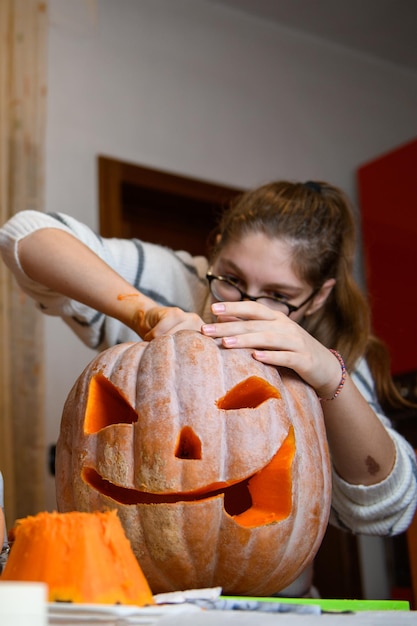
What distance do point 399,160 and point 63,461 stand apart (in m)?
2.57

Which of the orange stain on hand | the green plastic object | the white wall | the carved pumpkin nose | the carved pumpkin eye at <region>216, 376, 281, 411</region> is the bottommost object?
the green plastic object

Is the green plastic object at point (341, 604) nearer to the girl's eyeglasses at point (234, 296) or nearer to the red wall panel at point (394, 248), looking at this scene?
the girl's eyeglasses at point (234, 296)

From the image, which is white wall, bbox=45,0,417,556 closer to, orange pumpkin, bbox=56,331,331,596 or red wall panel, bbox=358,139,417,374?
red wall panel, bbox=358,139,417,374

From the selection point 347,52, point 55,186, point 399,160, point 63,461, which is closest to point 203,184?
point 55,186

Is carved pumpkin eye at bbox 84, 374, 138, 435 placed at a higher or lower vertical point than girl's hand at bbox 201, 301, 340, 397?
lower

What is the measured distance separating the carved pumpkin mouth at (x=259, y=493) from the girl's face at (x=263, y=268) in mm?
526

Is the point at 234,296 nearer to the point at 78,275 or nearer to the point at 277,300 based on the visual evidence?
the point at 277,300

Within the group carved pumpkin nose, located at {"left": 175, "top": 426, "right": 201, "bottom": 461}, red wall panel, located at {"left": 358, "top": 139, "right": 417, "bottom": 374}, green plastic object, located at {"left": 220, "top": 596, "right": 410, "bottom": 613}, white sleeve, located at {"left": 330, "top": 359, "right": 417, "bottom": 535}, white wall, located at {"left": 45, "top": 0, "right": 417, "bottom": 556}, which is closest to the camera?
green plastic object, located at {"left": 220, "top": 596, "right": 410, "bottom": 613}

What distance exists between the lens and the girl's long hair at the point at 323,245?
1423 mm

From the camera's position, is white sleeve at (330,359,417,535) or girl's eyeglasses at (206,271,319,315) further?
girl's eyeglasses at (206,271,319,315)

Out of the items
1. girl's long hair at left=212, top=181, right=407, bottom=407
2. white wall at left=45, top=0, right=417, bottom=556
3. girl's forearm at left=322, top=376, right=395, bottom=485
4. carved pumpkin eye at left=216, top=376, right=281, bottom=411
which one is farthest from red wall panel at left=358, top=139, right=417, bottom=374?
carved pumpkin eye at left=216, top=376, right=281, bottom=411

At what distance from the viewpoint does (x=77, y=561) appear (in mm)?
588

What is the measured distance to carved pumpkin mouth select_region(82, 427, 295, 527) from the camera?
2.71 ft

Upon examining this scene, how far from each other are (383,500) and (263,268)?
0.43m
